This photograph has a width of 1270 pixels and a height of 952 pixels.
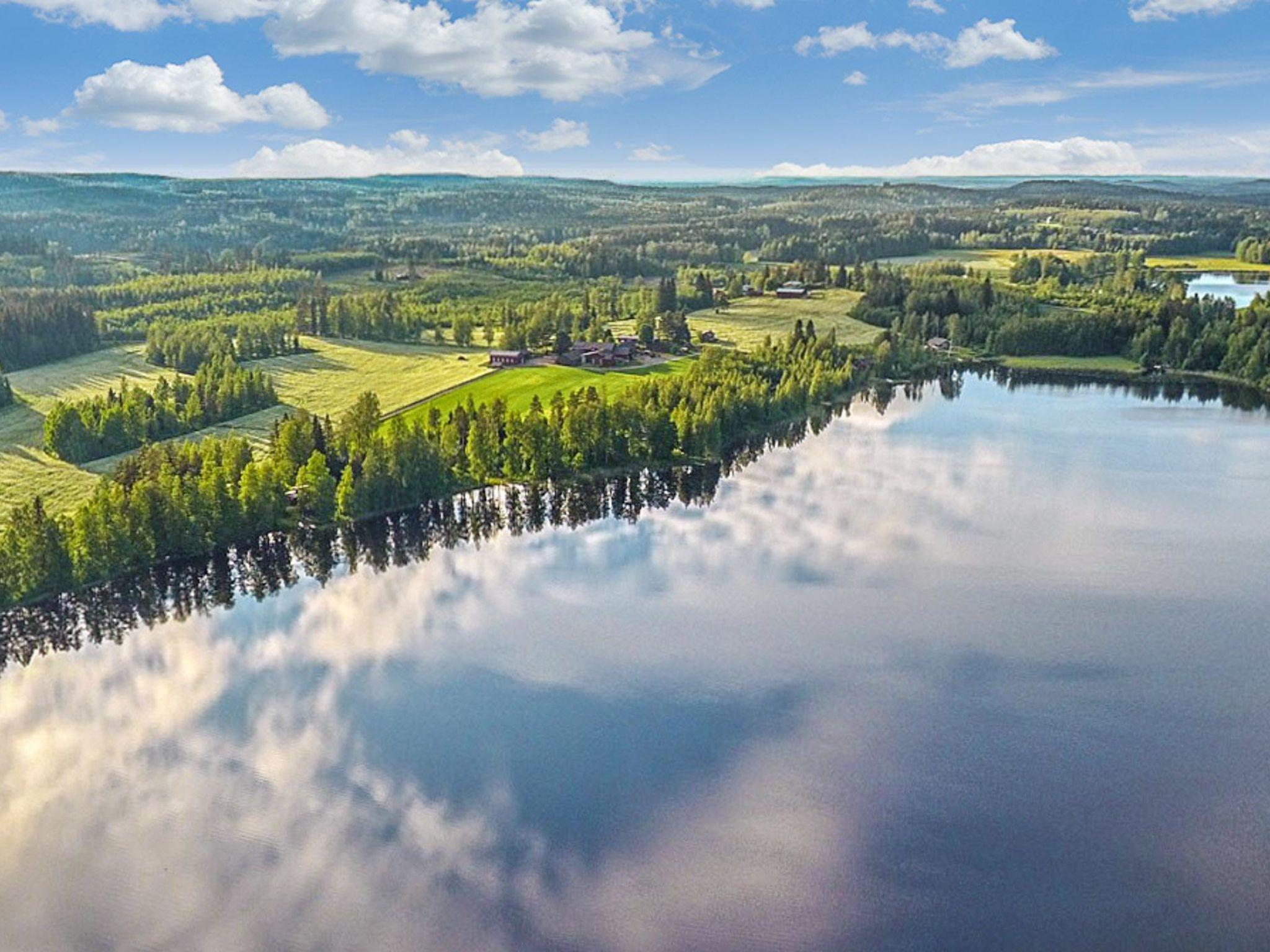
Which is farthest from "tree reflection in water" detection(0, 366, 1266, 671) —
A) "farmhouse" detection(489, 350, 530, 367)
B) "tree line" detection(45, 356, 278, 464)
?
"farmhouse" detection(489, 350, 530, 367)

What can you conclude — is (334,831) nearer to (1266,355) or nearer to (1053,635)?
(1053,635)

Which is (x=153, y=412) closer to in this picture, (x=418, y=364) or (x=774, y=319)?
(x=418, y=364)

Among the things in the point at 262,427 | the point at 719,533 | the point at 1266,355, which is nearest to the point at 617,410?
the point at 719,533

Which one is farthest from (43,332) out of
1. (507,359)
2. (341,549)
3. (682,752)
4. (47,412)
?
(682,752)

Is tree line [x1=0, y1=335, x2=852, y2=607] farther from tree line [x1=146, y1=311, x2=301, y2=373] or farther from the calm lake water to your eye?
tree line [x1=146, y1=311, x2=301, y2=373]

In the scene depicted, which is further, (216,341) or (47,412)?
(216,341)

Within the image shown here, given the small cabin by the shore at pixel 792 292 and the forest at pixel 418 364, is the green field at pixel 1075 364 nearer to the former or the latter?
the forest at pixel 418 364
